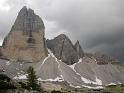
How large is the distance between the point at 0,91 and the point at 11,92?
1.77 metres

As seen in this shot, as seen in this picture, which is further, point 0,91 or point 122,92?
point 122,92

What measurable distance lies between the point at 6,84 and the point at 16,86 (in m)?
1.98

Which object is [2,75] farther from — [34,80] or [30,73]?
[30,73]

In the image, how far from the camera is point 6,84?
177ft

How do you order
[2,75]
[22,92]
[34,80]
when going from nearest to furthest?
[22,92] → [2,75] → [34,80]

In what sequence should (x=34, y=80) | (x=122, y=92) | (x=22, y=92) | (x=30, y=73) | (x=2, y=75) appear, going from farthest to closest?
(x=122, y=92)
(x=30, y=73)
(x=34, y=80)
(x=2, y=75)
(x=22, y=92)

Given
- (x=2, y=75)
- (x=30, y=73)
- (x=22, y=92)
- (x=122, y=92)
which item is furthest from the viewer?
(x=122, y=92)

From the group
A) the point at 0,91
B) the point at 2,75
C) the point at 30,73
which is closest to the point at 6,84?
the point at 0,91

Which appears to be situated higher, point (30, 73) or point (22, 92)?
point (30, 73)

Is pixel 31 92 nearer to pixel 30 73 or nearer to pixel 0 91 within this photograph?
pixel 0 91

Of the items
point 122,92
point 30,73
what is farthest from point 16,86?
point 122,92

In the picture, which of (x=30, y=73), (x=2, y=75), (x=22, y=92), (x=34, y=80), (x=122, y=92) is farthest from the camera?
(x=122, y=92)

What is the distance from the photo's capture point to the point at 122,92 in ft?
632

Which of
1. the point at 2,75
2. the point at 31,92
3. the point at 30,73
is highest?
the point at 30,73
